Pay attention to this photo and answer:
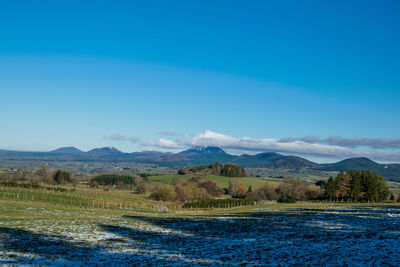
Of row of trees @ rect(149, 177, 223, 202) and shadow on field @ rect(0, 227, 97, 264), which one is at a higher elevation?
shadow on field @ rect(0, 227, 97, 264)

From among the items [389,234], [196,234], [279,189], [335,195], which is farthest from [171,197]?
[389,234]

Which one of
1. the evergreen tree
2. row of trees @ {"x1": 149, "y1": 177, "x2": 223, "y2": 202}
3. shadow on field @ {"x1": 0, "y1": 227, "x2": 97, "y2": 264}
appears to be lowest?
row of trees @ {"x1": 149, "y1": 177, "x2": 223, "y2": 202}

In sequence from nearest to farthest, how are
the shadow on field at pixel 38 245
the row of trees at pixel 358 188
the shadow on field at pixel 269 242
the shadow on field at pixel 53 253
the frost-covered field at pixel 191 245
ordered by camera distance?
the shadow on field at pixel 53 253, the frost-covered field at pixel 191 245, the shadow on field at pixel 269 242, the shadow on field at pixel 38 245, the row of trees at pixel 358 188

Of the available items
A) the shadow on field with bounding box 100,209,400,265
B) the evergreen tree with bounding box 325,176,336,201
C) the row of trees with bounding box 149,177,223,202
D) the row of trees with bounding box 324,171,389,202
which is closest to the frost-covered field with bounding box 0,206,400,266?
the shadow on field with bounding box 100,209,400,265

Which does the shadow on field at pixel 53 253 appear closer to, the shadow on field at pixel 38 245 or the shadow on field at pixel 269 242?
the shadow on field at pixel 38 245

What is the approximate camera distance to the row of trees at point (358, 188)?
100 m

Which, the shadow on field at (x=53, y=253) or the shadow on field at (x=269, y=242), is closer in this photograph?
the shadow on field at (x=53, y=253)

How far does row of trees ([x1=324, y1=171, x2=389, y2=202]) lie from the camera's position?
10025 centimetres

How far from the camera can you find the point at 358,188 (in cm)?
10112

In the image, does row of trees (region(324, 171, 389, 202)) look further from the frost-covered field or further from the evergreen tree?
the frost-covered field

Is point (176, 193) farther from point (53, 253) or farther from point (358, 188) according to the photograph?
point (53, 253)

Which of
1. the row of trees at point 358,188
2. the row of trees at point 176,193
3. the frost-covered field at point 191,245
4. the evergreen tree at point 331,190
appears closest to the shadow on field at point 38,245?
the frost-covered field at point 191,245

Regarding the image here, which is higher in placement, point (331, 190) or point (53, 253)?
point (53, 253)

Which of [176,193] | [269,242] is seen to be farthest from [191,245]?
[176,193]
